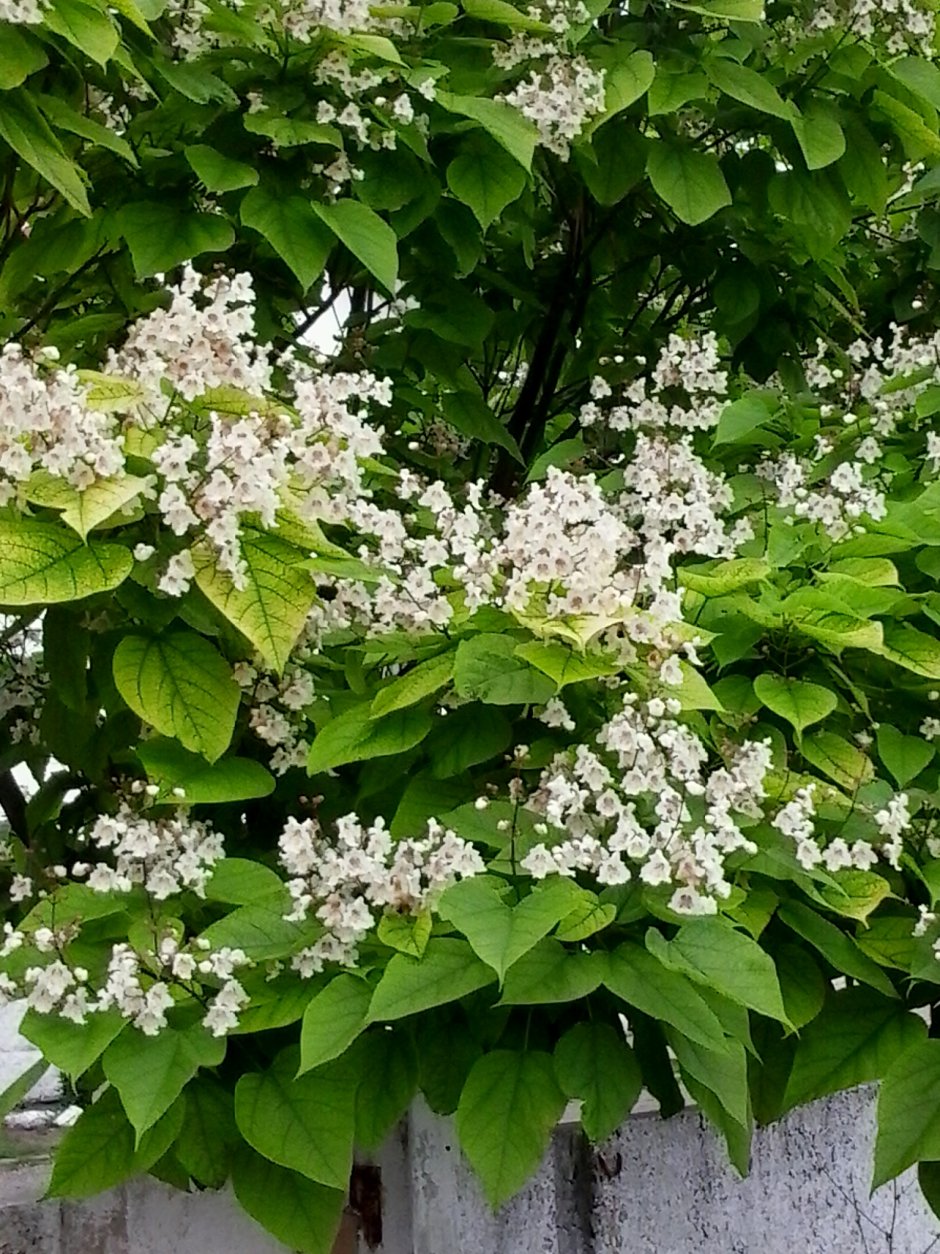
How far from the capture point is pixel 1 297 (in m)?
2.22

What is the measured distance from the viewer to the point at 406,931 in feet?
4.46

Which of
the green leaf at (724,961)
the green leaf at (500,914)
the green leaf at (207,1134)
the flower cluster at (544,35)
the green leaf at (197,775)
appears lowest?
the green leaf at (207,1134)

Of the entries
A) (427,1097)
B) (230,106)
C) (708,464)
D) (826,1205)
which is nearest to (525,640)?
(427,1097)

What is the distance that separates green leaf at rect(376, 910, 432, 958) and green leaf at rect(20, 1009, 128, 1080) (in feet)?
0.93

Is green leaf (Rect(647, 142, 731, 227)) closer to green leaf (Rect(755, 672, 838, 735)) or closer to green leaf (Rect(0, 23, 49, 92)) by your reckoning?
green leaf (Rect(755, 672, 838, 735))

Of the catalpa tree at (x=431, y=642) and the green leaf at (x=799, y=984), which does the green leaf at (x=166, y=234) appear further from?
the green leaf at (x=799, y=984)

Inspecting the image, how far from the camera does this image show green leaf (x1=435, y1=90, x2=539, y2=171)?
5.96 feet

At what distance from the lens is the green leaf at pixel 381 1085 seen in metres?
1.51

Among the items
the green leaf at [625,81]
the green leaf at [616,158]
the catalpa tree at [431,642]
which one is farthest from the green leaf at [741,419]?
the green leaf at [625,81]

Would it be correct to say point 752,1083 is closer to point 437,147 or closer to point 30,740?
point 30,740

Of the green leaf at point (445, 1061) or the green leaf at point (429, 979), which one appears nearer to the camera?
the green leaf at point (429, 979)

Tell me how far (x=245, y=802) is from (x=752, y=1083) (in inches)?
29.7

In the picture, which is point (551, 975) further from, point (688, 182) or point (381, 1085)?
point (688, 182)

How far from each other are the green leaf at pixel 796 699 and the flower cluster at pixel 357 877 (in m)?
0.43
